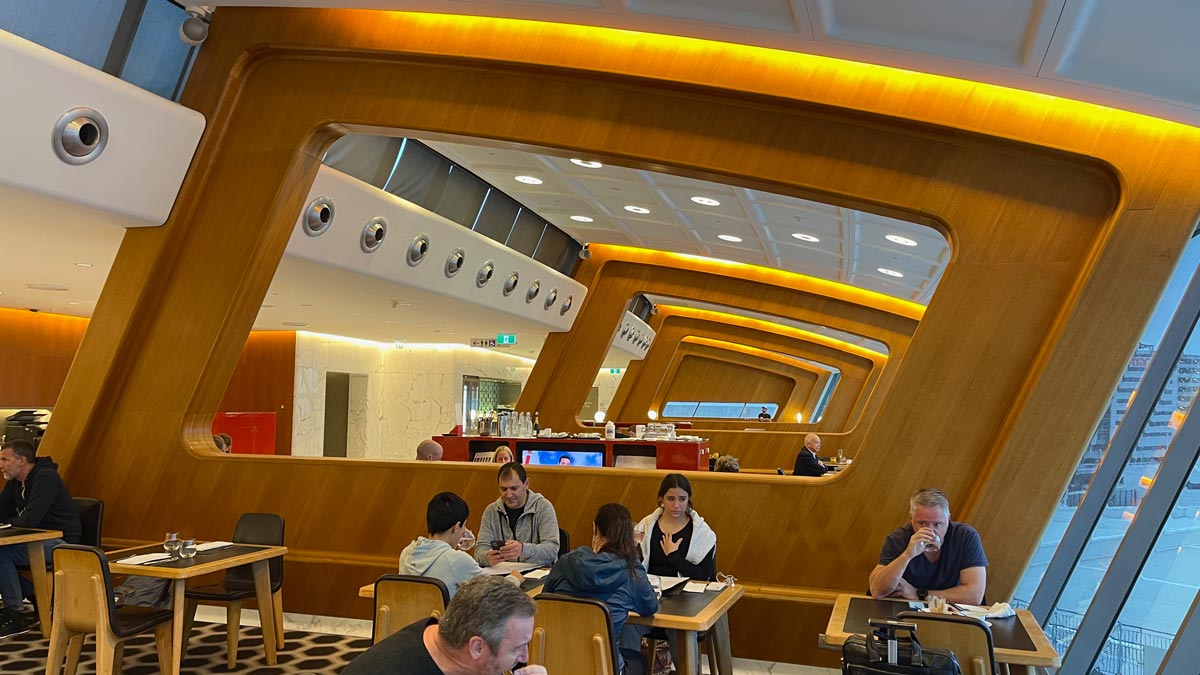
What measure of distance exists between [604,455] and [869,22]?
4812 mm

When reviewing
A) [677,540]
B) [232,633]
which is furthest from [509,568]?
[232,633]

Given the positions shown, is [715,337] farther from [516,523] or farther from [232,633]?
[232,633]

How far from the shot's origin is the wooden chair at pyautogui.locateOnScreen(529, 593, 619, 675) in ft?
13.1

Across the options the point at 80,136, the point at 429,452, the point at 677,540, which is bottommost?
the point at 429,452

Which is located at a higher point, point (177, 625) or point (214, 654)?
point (177, 625)

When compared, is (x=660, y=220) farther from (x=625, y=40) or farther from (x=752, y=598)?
(x=752, y=598)

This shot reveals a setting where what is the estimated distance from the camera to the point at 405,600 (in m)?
4.42

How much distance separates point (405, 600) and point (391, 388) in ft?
43.5

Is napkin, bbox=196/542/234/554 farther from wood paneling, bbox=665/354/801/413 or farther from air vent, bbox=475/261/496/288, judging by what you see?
wood paneling, bbox=665/354/801/413

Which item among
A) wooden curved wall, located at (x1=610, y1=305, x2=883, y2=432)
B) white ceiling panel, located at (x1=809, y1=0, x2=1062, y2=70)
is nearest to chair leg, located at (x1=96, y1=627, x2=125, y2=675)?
white ceiling panel, located at (x1=809, y1=0, x2=1062, y2=70)

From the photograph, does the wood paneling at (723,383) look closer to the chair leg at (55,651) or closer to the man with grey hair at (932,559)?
the man with grey hair at (932,559)

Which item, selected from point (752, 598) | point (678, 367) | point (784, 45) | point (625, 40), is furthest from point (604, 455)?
point (678, 367)

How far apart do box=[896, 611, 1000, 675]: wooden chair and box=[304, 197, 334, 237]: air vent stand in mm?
5948

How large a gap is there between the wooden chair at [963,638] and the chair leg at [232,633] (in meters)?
4.25
